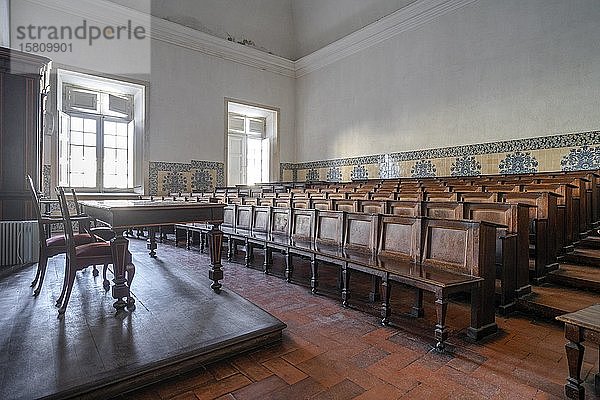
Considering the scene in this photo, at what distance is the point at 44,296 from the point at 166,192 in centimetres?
555

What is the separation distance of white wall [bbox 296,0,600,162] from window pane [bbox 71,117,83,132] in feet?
18.4

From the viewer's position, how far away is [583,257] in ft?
11.1

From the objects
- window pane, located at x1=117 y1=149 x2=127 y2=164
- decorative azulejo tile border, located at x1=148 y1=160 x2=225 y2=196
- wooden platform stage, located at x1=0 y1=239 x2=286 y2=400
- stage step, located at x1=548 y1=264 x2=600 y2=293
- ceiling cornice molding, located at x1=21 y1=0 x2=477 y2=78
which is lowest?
wooden platform stage, located at x1=0 y1=239 x2=286 y2=400

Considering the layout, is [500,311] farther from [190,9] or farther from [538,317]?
[190,9]

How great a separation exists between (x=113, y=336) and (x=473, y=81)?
669cm

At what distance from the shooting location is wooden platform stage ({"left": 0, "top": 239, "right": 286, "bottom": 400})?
1620 mm

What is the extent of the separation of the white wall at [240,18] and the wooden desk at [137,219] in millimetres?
6957

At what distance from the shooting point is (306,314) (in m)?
2.71

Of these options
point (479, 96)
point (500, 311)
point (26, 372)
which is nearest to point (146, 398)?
point (26, 372)

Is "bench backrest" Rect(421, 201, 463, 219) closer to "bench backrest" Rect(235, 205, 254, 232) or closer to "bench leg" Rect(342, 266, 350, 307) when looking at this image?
"bench leg" Rect(342, 266, 350, 307)

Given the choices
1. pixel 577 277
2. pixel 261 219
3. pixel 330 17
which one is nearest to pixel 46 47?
pixel 261 219

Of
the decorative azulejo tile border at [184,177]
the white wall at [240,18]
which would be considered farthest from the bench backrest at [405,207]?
the white wall at [240,18]

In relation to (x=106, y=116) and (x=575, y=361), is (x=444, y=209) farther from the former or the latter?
(x=106, y=116)

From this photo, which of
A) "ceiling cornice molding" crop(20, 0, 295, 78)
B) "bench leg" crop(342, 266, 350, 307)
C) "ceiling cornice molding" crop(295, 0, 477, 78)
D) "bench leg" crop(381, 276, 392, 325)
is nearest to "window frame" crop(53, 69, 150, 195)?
"ceiling cornice molding" crop(20, 0, 295, 78)
